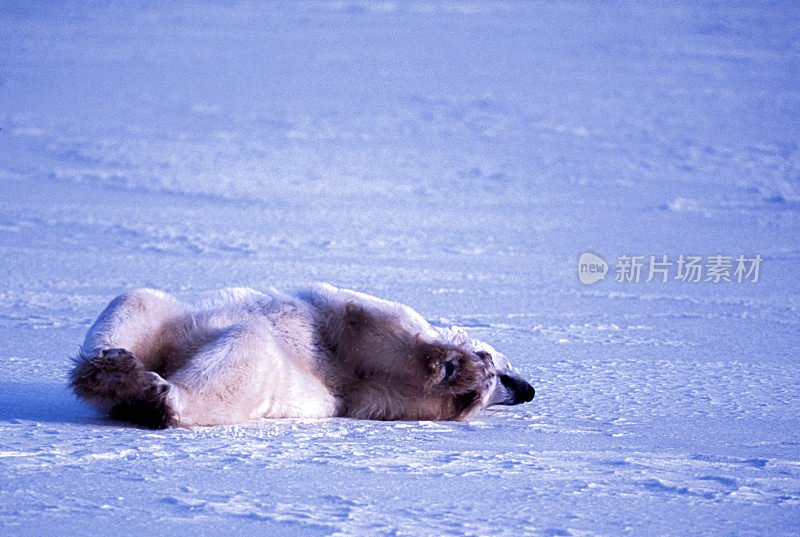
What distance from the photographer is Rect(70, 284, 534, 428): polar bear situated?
10.5ft

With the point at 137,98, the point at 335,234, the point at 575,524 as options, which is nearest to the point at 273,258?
the point at 335,234

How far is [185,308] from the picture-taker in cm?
356

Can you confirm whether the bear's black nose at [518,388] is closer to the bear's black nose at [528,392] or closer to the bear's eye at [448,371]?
the bear's black nose at [528,392]

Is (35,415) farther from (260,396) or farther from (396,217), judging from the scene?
(396,217)

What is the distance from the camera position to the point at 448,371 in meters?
3.49

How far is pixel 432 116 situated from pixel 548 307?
7279 mm
